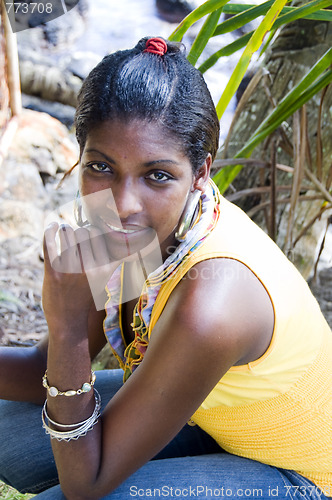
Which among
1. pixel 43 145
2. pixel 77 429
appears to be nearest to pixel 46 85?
pixel 43 145

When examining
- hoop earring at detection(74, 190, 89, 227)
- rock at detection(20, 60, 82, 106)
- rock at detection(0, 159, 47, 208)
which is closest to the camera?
hoop earring at detection(74, 190, 89, 227)

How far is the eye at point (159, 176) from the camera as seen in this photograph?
3.60 feet

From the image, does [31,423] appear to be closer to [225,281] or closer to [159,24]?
[225,281]

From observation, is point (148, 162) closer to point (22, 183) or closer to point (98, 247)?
point (98, 247)

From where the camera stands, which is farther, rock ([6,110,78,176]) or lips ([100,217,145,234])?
rock ([6,110,78,176])

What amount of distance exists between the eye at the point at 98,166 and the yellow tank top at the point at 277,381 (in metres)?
0.26

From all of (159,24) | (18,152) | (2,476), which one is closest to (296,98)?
(2,476)

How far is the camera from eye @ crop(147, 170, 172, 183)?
1.10 m

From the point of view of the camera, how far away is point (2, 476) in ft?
5.08

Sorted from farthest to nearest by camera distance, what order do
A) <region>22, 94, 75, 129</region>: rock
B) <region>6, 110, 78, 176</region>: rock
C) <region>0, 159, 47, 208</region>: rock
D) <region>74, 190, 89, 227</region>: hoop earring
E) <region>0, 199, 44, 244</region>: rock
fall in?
<region>22, 94, 75, 129</region>: rock
<region>6, 110, 78, 176</region>: rock
<region>0, 159, 47, 208</region>: rock
<region>0, 199, 44, 244</region>: rock
<region>74, 190, 89, 227</region>: hoop earring

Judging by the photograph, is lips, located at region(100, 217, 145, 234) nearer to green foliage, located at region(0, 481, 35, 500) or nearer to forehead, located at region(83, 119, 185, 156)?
forehead, located at region(83, 119, 185, 156)

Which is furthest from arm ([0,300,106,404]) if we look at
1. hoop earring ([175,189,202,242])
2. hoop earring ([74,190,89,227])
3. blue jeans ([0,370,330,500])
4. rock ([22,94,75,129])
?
rock ([22,94,75,129])

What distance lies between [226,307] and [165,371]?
18 cm

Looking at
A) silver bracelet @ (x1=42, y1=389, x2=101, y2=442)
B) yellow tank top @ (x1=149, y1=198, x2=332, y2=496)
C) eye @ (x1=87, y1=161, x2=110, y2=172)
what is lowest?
silver bracelet @ (x1=42, y1=389, x2=101, y2=442)
